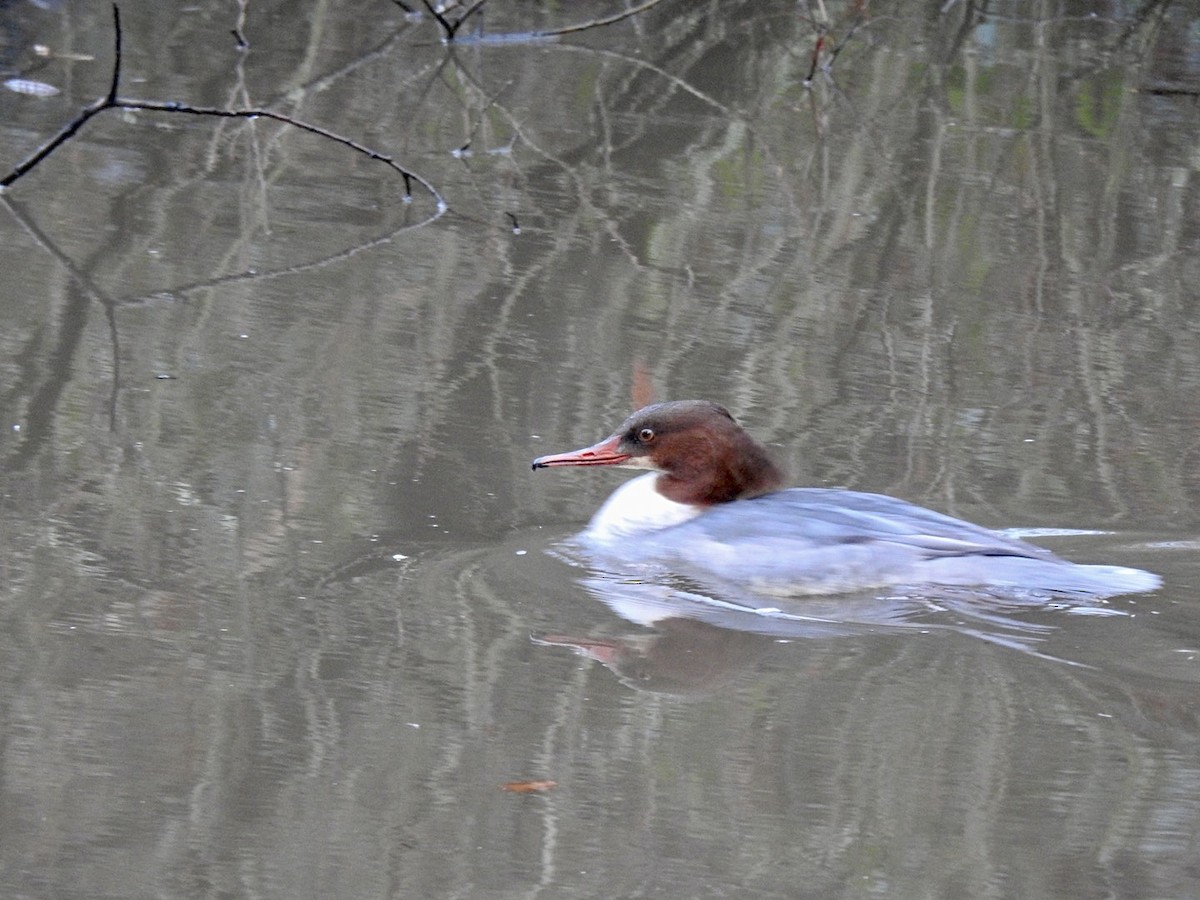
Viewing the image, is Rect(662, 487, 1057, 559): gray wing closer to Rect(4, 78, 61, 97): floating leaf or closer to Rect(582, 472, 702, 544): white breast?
Rect(582, 472, 702, 544): white breast

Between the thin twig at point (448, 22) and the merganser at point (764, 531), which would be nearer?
the merganser at point (764, 531)

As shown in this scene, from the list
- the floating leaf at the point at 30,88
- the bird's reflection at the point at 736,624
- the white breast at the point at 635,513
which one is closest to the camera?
the bird's reflection at the point at 736,624

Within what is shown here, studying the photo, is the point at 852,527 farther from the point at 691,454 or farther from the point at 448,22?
the point at 448,22

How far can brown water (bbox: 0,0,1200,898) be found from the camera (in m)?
3.98

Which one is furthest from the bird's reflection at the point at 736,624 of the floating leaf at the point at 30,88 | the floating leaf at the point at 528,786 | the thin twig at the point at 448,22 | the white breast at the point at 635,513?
the thin twig at the point at 448,22

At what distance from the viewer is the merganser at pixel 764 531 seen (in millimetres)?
5410

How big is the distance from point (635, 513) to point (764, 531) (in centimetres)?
45

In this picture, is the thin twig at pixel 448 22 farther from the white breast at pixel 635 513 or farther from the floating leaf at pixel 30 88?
the white breast at pixel 635 513

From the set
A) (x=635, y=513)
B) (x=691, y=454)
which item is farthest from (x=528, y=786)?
(x=691, y=454)

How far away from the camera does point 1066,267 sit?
904cm

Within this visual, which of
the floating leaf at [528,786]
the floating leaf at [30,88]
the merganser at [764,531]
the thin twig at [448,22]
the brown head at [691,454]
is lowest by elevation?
the floating leaf at [528,786]

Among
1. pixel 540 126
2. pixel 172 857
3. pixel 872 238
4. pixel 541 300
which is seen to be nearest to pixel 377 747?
pixel 172 857

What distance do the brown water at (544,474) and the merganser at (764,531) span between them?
11 cm

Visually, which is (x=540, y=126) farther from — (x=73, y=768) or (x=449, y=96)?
(x=73, y=768)
